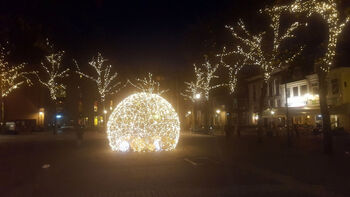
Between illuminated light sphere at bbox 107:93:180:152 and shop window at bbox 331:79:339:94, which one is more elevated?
shop window at bbox 331:79:339:94

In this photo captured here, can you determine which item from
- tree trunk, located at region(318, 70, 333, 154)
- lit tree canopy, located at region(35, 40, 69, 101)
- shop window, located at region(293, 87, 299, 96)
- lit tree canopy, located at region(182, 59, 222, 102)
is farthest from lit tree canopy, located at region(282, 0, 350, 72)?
lit tree canopy, located at region(35, 40, 69, 101)

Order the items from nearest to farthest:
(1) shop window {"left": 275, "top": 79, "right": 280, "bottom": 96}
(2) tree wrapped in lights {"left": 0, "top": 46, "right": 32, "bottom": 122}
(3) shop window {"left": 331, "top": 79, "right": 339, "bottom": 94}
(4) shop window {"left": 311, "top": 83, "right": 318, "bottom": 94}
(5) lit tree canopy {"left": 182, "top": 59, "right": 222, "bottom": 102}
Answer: (2) tree wrapped in lights {"left": 0, "top": 46, "right": 32, "bottom": 122} → (3) shop window {"left": 331, "top": 79, "right": 339, "bottom": 94} → (4) shop window {"left": 311, "top": 83, "right": 318, "bottom": 94} → (5) lit tree canopy {"left": 182, "top": 59, "right": 222, "bottom": 102} → (1) shop window {"left": 275, "top": 79, "right": 280, "bottom": 96}

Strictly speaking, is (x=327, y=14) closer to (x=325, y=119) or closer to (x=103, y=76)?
(x=325, y=119)

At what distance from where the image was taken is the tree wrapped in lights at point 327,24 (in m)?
16.8

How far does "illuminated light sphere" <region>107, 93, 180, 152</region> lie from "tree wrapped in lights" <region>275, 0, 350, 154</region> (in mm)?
7734

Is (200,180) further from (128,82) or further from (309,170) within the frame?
(128,82)

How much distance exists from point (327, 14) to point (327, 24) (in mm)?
1000

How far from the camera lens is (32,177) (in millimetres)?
13258

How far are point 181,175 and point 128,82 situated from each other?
148 feet

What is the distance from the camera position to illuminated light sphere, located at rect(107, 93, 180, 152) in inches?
831

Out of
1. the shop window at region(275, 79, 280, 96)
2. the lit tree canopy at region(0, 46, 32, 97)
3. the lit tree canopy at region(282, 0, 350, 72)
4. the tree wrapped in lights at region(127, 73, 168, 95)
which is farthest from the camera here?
the tree wrapped in lights at region(127, 73, 168, 95)

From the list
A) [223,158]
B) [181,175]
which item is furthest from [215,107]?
[181,175]

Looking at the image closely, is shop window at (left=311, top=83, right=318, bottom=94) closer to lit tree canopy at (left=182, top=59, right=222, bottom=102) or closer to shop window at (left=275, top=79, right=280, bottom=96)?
shop window at (left=275, top=79, right=280, bottom=96)

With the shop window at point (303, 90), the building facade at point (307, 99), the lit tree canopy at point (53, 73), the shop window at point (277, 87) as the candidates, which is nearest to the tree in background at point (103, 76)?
the lit tree canopy at point (53, 73)
